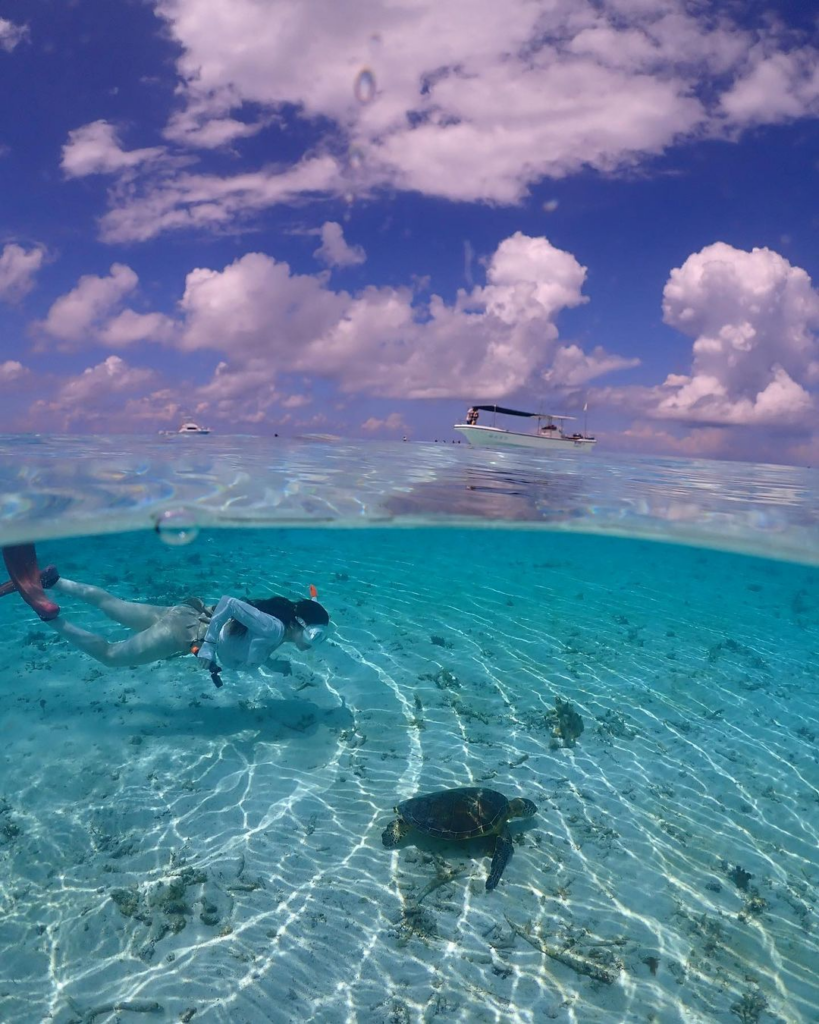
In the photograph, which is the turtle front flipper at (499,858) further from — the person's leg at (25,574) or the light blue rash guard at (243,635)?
the person's leg at (25,574)

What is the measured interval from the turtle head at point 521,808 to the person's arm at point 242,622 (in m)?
3.82

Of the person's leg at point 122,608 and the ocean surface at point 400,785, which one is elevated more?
the person's leg at point 122,608

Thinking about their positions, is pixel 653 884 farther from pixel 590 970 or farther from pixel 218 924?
pixel 218 924

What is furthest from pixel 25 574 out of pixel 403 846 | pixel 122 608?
pixel 403 846

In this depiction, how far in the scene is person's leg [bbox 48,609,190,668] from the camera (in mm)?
8680

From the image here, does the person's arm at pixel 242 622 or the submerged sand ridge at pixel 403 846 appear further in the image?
the person's arm at pixel 242 622

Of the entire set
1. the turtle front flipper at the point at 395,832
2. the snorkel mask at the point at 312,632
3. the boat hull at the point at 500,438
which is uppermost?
the boat hull at the point at 500,438

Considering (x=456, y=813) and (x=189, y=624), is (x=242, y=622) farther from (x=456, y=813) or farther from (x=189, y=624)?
(x=456, y=813)

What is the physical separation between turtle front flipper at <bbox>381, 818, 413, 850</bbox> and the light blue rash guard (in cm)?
278

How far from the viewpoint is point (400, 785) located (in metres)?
8.00

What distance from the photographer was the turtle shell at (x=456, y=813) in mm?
6398

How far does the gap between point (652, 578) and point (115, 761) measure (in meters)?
27.6

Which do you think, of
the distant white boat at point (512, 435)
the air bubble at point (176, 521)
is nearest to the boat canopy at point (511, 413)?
A: the distant white boat at point (512, 435)

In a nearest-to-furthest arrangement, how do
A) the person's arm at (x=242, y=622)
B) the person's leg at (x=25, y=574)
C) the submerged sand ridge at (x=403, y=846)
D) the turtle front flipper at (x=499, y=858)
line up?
1. the submerged sand ridge at (x=403, y=846)
2. the turtle front flipper at (x=499, y=858)
3. the person's arm at (x=242, y=622)
4. the person's leg at (x=25, y=574)
